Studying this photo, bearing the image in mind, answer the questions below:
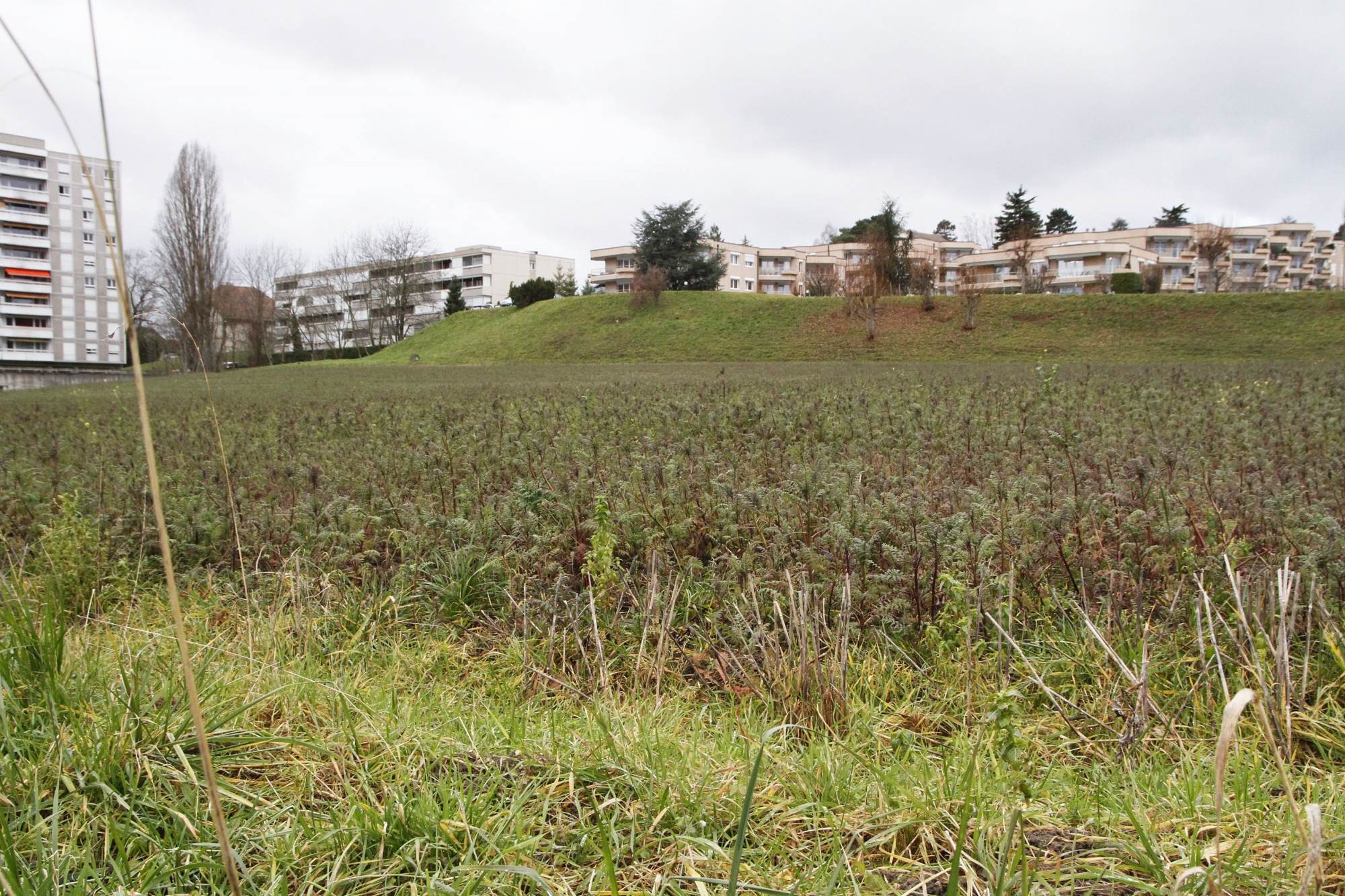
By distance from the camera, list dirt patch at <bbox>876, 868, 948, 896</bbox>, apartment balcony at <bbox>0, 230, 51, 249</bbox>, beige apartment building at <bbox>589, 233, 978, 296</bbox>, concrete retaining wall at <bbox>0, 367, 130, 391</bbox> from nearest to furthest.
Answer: dirt patch at <bbox>876, 868, 948, 896</bbox> < concrete retaining wall at <bbox>0, 367, 130, 391</bbox> < apartment balcony at <bbox>0, 230, 51, 249</bbox> < beige apartment building at <bbox>589, 233, 978, 296</bbox>

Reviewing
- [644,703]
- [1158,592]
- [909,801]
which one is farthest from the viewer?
[1158,592]

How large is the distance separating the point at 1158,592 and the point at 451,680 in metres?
3.23

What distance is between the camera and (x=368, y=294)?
60250mm

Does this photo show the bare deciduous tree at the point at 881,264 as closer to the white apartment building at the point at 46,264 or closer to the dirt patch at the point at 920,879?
the dirt patch at the point at 920,879

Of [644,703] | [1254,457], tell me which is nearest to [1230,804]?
[644,703]

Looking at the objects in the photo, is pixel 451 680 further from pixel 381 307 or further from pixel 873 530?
pixel 381 307

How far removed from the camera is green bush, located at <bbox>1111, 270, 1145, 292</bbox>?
4891cm

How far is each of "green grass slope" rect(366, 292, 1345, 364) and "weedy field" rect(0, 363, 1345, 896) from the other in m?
29.0

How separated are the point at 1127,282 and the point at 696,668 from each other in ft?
180

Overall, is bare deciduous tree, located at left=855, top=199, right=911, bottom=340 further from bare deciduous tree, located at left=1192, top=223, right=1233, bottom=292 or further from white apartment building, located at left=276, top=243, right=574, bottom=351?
white apartment building, located at left=276, top=243, right=574, bottom=351

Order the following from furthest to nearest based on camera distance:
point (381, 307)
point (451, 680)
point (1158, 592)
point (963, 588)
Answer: point (381, 307) < point (1158, 592) < point (451, 680) < point (963, 588)

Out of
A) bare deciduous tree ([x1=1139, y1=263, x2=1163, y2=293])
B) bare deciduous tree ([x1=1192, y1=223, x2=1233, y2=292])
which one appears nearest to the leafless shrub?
bare deciduous tree ([x1=1139, y1=263, x2=1163, y2=293])

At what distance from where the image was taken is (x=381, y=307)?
196ft

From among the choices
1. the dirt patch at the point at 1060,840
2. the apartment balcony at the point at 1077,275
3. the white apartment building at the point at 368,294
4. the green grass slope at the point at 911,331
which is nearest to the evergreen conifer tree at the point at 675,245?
the green grass slope at the point at 911,331
